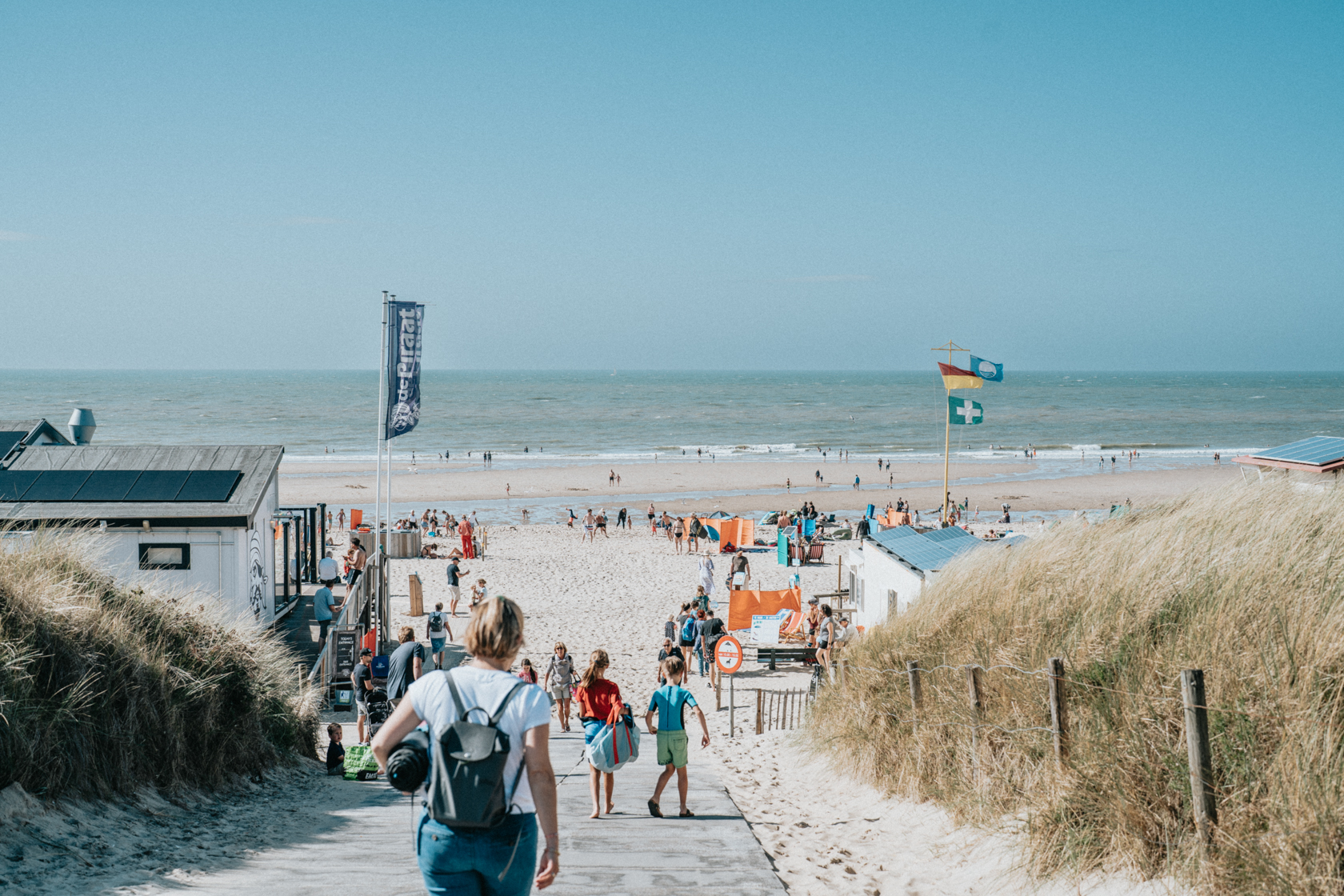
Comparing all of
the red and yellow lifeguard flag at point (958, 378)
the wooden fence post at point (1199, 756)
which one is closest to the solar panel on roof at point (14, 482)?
the wooden fence post at point (1199, 756)

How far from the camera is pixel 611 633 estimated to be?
19.6 meters

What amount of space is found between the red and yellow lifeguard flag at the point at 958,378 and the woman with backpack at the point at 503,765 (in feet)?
75.8

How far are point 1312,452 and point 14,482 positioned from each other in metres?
17.3

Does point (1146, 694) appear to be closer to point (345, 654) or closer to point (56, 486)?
point (345, 654)

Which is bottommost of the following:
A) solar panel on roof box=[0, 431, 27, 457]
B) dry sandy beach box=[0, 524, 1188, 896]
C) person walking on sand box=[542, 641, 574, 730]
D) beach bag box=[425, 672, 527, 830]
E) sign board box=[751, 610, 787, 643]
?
sign board box=[751, 610, 787, 643]

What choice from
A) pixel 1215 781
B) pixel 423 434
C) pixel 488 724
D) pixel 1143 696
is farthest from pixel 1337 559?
pixel 423 434

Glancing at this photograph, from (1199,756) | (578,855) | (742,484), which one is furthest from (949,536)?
(742,484)

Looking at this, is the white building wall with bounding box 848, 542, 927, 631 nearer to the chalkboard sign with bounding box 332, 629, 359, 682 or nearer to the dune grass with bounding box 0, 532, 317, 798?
the chalkboard sign with bounding box 332, 629, 359, 682

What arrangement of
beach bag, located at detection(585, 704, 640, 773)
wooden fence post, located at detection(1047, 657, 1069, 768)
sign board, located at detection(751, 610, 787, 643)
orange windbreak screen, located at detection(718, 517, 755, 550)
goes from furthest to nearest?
orange windbreak screen, located at detection(718, 517, 755, 550)
sign board, located at detection(751, 610, 787, 643)
beach bag, located at detection(585, 704, 640, 773)
wooden fence post, located at detection(1047, 657, 1069, 768)

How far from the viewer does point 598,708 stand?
7.10 metres

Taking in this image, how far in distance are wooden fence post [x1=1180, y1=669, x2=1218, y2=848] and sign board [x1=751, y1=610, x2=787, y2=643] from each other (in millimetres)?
13748

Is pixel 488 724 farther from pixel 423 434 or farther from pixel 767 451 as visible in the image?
pixel 423 434

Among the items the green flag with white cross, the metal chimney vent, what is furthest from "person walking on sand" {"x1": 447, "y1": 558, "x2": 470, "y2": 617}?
the green flag with white cross

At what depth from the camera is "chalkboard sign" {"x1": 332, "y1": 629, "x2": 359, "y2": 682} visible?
12742mm
